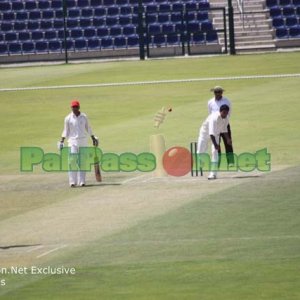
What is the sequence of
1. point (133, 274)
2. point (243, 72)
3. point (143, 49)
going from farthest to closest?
point (143, 49), point (243, 72), point (133, 274)

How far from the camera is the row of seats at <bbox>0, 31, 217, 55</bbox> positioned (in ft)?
201

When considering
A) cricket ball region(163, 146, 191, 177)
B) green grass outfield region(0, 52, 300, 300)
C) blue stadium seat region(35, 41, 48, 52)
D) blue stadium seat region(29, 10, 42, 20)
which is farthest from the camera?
blue stadium seat region(29, 10, 42, 20)

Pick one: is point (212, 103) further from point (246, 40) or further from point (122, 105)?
point (246, 40)

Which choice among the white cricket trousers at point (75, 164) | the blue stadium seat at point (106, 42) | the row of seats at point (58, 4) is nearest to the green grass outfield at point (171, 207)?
the white cricket trousers at point (75, 164)

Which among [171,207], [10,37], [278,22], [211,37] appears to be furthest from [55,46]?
[171,207]

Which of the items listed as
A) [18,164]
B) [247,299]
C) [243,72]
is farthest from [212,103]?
[243,72]

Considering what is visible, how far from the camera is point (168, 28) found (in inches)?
2418

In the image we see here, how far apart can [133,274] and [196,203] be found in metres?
6.43

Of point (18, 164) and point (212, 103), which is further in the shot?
point (18, 164)

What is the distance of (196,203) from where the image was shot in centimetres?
2736

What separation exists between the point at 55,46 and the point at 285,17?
413 inches

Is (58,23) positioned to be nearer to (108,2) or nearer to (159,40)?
(108,2)

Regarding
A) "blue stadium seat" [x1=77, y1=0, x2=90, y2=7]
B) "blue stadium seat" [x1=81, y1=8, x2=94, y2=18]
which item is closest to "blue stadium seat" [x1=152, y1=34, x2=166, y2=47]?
"blue stadium seat" [x1=81, y1=8, x2=94, y2=18]

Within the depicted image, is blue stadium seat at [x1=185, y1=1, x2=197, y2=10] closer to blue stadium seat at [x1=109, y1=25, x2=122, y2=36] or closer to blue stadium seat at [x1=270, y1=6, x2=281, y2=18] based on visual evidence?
blue stadium seat at [x1=109, y1=25, x2=122, y2=36]
